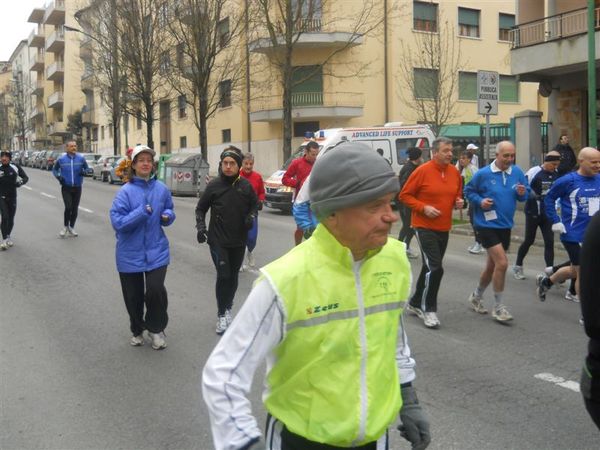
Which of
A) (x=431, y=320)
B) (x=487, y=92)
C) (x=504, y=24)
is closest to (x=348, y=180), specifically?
→ (x=431, y=320)

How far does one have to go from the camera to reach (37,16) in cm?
8706

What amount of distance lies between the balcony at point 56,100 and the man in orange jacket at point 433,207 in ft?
253

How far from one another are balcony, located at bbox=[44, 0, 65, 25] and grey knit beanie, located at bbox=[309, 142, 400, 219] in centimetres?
7988

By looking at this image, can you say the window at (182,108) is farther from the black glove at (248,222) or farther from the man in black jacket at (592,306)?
the man in black jacket at (592,306)

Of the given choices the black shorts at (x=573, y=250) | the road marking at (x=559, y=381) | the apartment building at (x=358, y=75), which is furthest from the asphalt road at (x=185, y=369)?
the apartment building at (x=358, y=75)

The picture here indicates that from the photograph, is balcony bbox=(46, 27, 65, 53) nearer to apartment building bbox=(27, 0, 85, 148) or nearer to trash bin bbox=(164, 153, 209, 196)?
apartment building bbox=(27, 0, 85, 148)

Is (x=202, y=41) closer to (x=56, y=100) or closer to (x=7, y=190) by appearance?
(x=7, y=190)

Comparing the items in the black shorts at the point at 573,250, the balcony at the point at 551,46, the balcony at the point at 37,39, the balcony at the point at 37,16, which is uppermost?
the balcony at the point at 37,16

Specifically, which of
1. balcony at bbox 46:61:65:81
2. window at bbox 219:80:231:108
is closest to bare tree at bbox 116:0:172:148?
window at bbox 219:80:231:108

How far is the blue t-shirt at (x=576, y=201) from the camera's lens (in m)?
6.81

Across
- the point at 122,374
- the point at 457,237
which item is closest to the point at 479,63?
the point at 457,237

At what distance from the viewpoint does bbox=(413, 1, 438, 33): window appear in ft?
117

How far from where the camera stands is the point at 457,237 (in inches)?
556

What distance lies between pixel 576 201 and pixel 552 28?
49.1ft
